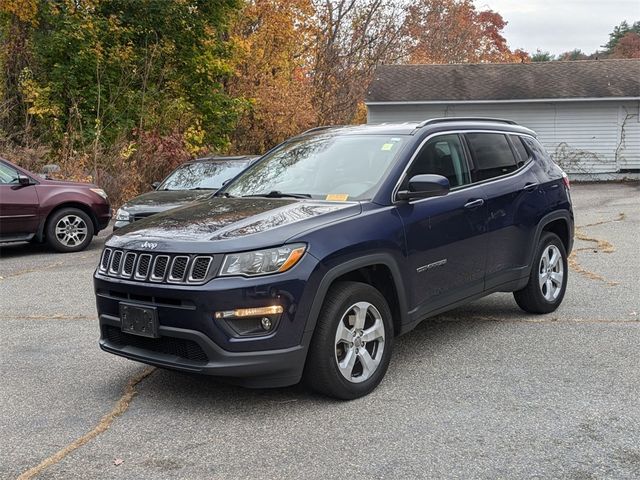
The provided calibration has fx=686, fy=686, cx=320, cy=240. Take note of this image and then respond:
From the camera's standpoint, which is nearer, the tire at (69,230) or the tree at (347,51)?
the tire at (69,230)

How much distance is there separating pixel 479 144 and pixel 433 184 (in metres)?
1.43

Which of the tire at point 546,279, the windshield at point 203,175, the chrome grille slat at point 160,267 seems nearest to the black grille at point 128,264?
the chrome grille slat at point 160,267

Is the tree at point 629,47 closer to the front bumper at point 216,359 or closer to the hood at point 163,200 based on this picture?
the hood at point 163,200

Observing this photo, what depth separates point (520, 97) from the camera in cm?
2592

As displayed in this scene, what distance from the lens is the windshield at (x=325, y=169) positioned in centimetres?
507

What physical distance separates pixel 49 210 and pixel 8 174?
82 cm

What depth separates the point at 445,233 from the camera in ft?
Answer: 17.0

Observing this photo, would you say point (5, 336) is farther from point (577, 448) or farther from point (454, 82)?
point (454, 82)

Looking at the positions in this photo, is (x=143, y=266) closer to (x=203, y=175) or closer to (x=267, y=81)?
(x=203, y=175)

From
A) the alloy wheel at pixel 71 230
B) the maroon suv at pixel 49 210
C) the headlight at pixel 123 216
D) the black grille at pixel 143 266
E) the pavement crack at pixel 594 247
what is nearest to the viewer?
the black grille at pixel 143 266

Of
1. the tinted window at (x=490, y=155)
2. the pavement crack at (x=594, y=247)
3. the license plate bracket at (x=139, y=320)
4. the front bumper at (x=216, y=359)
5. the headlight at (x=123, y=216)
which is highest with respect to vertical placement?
the tinted window at (x=490, y=155)

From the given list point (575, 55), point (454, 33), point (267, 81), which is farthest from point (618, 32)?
point (267, 81)

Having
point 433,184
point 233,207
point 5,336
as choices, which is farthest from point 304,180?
point 5,336

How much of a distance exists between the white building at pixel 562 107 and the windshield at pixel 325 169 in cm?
2123
